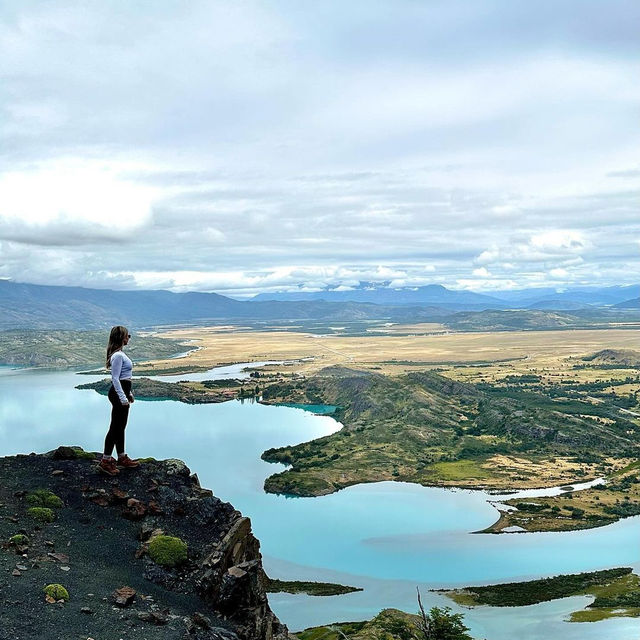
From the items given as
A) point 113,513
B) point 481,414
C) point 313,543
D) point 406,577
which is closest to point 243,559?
point 113,513

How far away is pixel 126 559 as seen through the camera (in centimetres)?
1706

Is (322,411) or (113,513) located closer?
(113,513)

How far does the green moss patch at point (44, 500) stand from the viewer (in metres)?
18.5

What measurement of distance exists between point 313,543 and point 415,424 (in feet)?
204

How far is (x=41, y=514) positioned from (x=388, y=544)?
6608 centimetres

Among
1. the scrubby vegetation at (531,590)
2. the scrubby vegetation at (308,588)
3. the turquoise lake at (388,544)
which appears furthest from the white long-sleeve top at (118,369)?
the scrubby vegetation at (531,590)

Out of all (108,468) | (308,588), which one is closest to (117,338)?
(108,468)

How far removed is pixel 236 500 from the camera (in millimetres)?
91188

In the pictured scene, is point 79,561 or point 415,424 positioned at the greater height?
point 79,561

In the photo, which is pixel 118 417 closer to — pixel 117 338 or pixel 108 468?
pixel 117 338

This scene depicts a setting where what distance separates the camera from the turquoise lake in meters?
56.6

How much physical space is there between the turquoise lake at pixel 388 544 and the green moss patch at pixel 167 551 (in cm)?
4162

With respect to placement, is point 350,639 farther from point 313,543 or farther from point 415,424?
point 415,424

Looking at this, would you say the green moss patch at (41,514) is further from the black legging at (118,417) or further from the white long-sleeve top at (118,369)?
the white long-sleeve top at (118,369)
